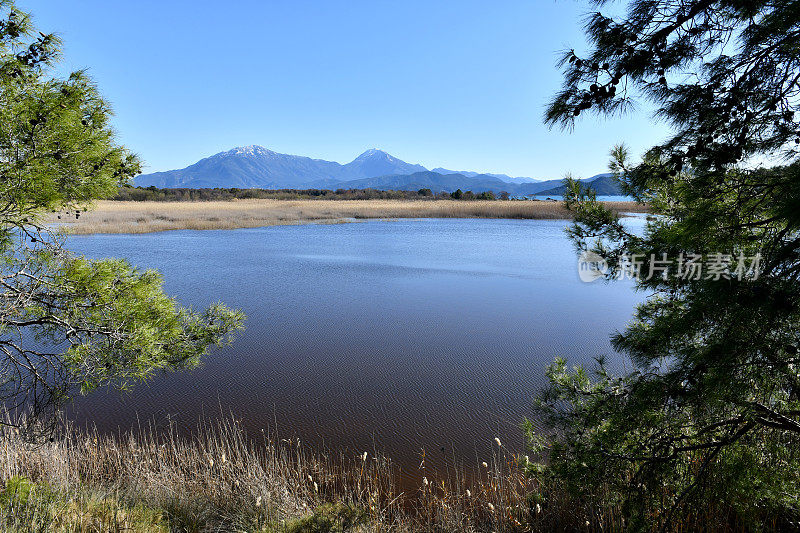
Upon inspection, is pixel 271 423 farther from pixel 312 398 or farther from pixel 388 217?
pixel 388 217

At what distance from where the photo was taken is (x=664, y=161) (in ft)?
7.89

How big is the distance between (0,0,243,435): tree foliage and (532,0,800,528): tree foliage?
124 inches

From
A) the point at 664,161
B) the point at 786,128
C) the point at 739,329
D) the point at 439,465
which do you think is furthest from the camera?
the point at 439,465

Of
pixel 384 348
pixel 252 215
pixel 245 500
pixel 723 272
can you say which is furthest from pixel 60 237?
pixel 252 215

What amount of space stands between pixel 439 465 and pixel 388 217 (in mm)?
34073

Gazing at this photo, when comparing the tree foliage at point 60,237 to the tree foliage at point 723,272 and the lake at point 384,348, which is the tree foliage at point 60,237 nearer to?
the lake at point 384,348

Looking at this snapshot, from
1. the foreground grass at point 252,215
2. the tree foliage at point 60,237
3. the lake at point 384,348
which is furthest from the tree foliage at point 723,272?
the foreground grass at point 252,215

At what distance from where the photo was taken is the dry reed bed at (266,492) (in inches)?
126

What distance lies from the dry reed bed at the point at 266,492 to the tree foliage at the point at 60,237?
840 mm

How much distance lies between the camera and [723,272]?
6.23 ft

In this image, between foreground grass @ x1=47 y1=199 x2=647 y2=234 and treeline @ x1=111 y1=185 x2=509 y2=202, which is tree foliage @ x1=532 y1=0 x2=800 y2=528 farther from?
treeline @ x1=111 y1=185 x2=509 y2=202

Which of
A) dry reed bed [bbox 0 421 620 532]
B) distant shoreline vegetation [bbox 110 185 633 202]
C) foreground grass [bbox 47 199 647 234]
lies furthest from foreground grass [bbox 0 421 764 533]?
distant shoreline vegetation [bbox 110 185 633 202]

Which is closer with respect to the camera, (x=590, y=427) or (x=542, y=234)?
(x=590, y=427)

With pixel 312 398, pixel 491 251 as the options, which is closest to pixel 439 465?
pixel 312 398
